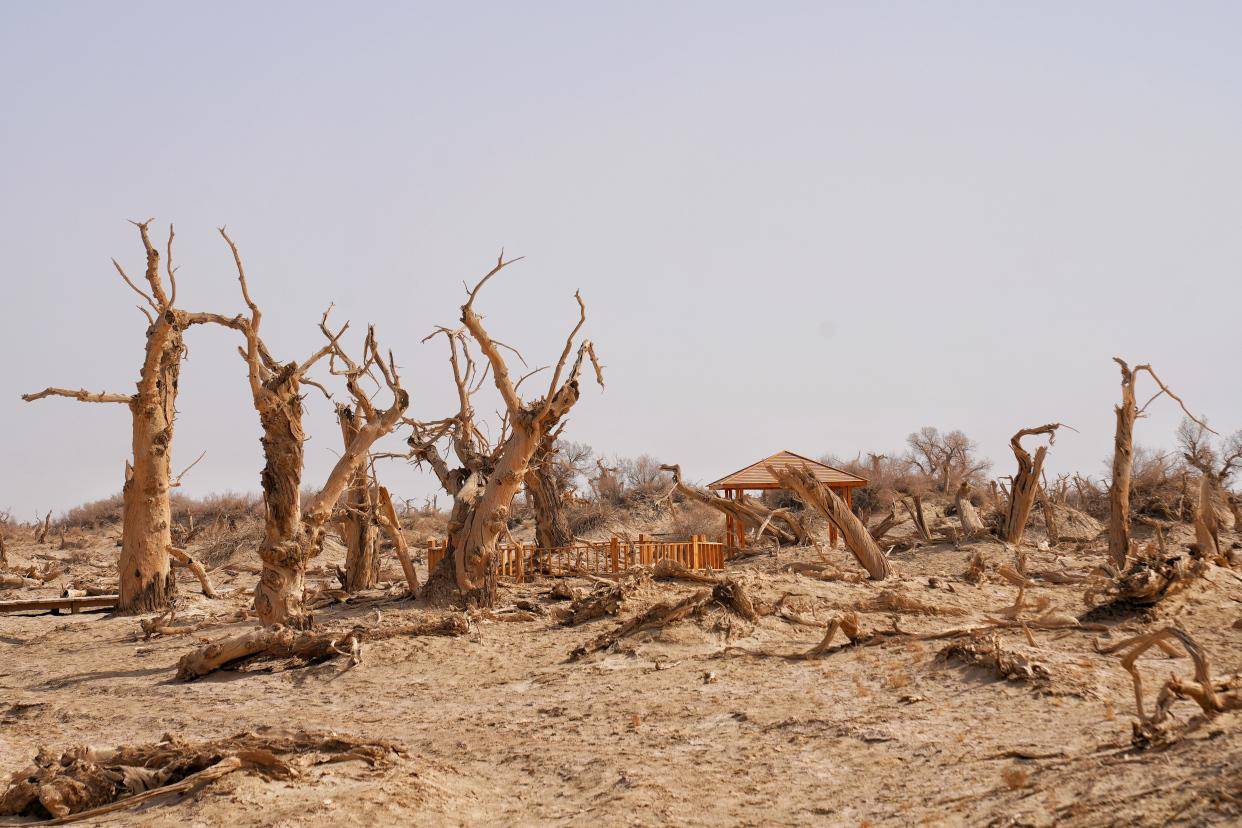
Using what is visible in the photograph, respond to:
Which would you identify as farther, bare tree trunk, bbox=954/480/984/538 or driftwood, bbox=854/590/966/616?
bare tree trunk, bbox=954/480/984/538

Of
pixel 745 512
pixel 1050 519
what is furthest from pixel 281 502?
pixel 1050 519

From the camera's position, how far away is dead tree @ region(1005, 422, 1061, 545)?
1894 centimetres

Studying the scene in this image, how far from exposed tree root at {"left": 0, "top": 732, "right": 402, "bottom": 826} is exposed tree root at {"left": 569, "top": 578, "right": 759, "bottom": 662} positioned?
4.05 m

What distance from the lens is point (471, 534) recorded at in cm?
1380

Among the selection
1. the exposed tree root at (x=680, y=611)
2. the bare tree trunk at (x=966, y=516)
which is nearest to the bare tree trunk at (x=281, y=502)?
the exposed tree root at (x=680, y=611)

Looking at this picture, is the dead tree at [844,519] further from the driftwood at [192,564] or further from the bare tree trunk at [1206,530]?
the driftwood at [192,564]

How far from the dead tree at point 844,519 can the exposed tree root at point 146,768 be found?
9.26 meters

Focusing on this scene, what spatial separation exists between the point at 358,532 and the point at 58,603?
15.7 ft

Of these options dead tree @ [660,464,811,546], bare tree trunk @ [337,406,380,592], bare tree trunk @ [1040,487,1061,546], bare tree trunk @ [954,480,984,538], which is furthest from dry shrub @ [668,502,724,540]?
bare tree trunk @ [337,406,380,592]

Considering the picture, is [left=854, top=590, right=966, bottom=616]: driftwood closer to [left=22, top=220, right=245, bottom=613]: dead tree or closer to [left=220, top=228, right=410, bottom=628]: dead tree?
[left=220, top=228, right=410, bottom=628]: dead tree

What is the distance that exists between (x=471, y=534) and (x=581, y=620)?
2301 mm

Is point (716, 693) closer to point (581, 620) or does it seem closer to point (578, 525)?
point (581, 620)

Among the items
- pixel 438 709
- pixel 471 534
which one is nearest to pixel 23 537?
pixel 471 534

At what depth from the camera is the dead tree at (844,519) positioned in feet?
48.9
